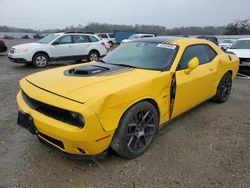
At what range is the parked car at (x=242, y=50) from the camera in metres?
8.73

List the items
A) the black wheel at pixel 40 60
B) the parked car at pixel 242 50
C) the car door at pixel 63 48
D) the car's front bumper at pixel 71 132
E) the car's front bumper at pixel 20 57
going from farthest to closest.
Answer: the car door at pixel 63 48, the black wheel at pixel 40 60, the car's front bumper at pixel 20 57, the parked car at pixel 242 50, the car's front bumper at pixel 71 132

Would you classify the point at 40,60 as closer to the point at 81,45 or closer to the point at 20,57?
the point at 20,57

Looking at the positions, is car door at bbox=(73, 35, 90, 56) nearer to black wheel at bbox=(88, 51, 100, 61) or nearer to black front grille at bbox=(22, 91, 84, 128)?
black wheel at bbox=(88, 51, 100, 61)

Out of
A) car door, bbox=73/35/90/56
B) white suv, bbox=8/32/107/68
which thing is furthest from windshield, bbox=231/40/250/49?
car door, bbox=73/35/90/56

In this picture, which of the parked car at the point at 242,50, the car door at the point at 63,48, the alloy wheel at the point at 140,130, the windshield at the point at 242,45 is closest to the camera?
the alloy wheel at the point at 140,130

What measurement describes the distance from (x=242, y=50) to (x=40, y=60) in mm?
8282

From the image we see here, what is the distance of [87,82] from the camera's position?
2877mm

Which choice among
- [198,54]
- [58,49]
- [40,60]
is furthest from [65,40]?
[198,54]

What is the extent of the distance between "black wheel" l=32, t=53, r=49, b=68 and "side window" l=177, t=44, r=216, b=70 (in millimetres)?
7741

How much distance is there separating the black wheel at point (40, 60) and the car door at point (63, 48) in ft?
1.31

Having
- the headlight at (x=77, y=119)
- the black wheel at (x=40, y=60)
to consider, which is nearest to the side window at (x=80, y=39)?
the black wheel at (x=40, y=60)

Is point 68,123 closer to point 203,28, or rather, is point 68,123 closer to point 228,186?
point 228,186

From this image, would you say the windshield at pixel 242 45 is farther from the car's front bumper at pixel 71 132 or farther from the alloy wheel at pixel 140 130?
the car's front bumper at pixel 71 132

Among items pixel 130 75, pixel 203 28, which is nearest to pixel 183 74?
pixel 130 75
